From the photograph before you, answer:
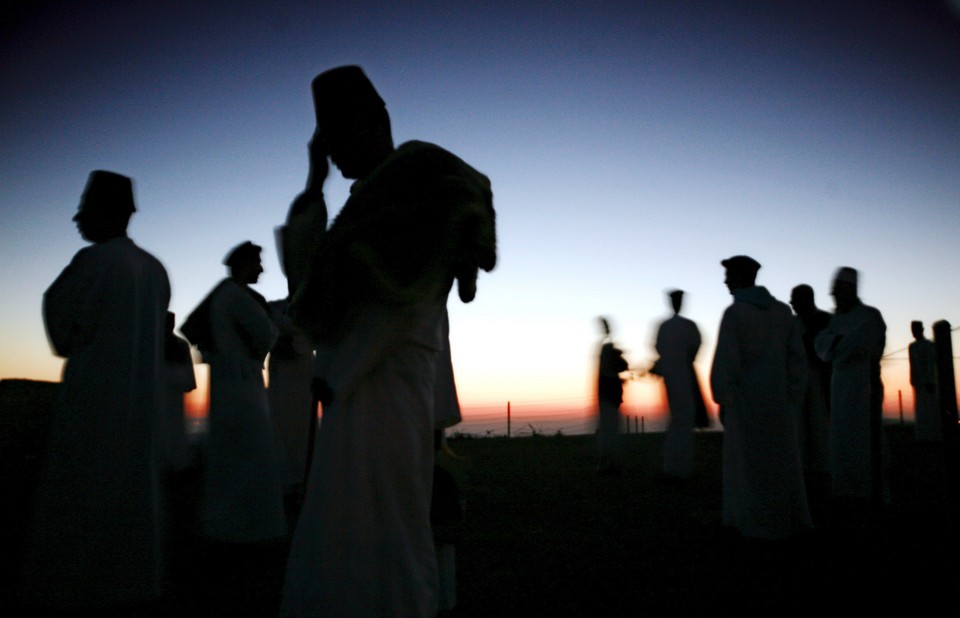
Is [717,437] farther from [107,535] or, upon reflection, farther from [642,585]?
[107,535]

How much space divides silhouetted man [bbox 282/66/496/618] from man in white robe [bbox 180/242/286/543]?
10.8 feet

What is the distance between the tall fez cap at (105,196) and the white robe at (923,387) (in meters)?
15.4

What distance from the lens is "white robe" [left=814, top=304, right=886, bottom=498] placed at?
7188 millimetres

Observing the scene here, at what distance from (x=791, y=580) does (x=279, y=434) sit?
18.6 feet

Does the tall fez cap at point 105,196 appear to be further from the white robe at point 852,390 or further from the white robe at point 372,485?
the white robe at point 852,390

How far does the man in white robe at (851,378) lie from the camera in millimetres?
7195

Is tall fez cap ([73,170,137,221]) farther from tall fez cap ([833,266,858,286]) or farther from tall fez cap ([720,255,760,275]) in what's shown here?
tall fez cap ([833,266,858,286])

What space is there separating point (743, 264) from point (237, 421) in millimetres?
4436

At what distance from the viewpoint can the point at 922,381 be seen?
1429 cm

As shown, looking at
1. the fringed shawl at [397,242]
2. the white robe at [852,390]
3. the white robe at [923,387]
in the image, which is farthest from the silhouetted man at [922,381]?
the fringed shawl at [397,242]

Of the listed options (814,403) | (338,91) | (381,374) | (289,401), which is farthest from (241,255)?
(814,403)

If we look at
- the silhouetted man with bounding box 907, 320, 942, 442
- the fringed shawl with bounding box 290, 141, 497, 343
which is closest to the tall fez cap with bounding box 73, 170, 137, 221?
the fringed shawl with bounding box 290, 141, 497, 343

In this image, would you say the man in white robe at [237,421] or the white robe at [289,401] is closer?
the man in white robe at [237,421]

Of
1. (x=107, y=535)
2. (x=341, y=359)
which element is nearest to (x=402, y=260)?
(x=341, y=359)
